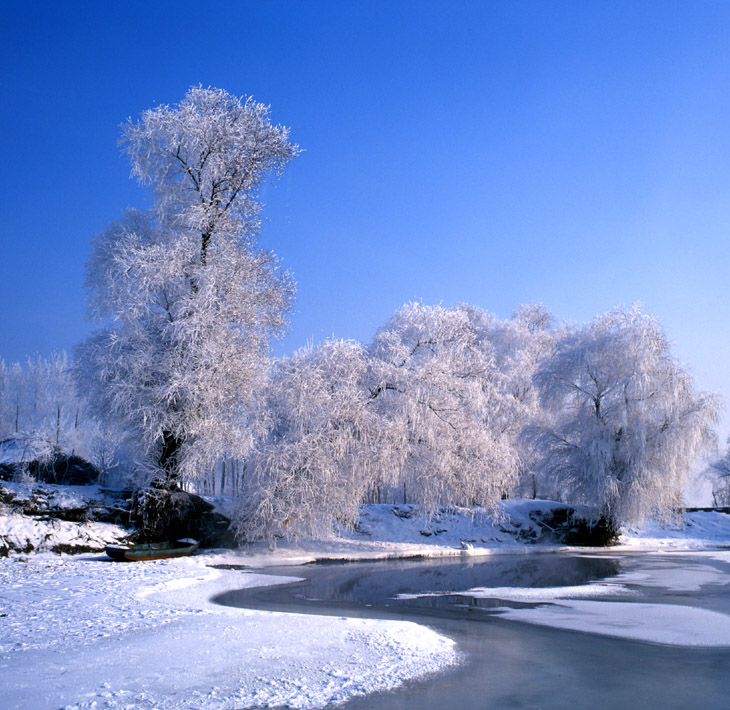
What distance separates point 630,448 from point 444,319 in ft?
34.4

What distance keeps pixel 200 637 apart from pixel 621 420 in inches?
907

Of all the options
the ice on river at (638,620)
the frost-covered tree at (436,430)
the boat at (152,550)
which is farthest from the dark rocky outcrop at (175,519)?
the ice on river at (638,620)

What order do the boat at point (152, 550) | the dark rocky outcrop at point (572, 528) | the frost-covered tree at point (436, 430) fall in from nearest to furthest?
→ 1. the boat at point (152, 550)
2. the frost-covered tree at point (436, 430)
3. the dark rocky outcrop at point (572, 528)

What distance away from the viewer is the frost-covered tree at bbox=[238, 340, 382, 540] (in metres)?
21.8

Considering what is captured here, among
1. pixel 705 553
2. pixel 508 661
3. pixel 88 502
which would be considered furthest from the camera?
pixel 705 553

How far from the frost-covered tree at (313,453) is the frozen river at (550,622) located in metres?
2.60

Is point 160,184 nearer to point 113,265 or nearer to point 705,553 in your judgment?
point 113,265

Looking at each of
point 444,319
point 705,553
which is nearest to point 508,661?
point 705,553

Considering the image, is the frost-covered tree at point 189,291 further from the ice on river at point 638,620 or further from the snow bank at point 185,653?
the ice on river at point 638,620

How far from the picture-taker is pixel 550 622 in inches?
408

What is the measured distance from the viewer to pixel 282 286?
23.9 metres

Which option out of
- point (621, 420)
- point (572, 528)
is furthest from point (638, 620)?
point (572, 528)

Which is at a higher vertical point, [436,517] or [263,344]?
[263,344]

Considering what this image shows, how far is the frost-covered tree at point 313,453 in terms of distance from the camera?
21750 millimetres
